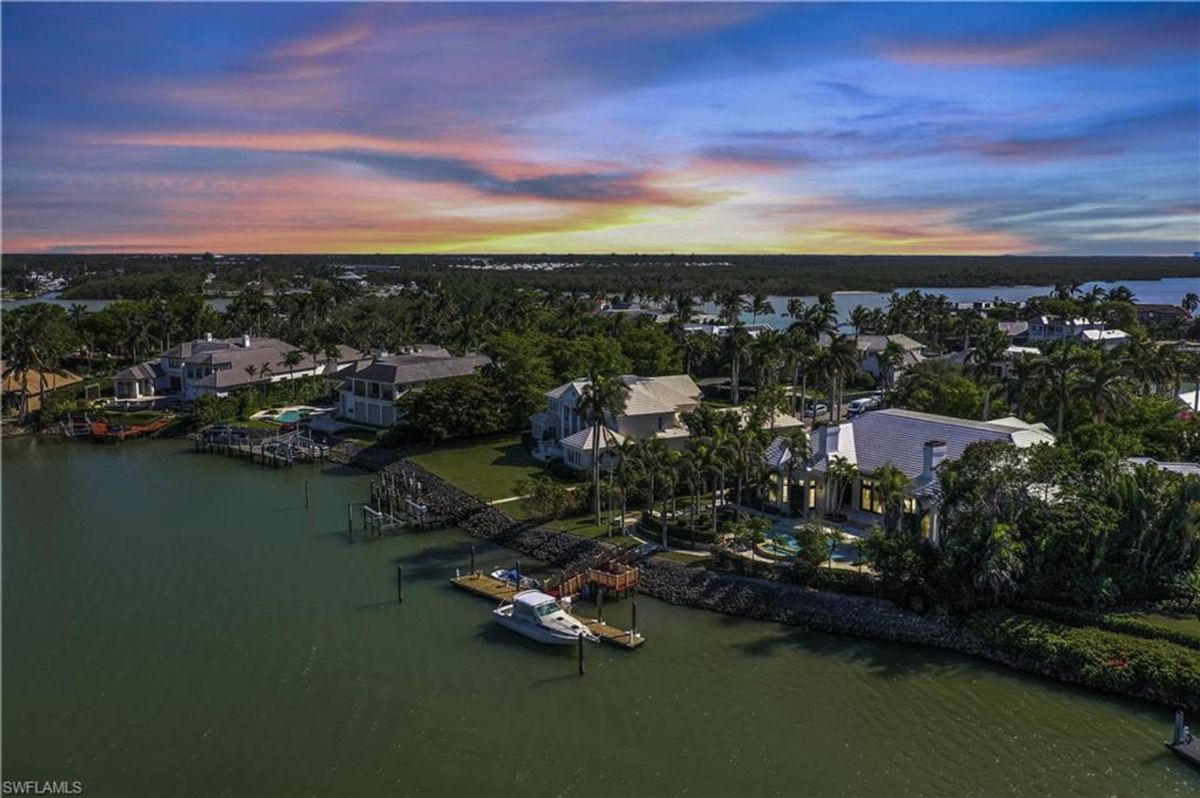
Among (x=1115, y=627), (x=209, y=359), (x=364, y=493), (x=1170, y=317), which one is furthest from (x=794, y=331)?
(x=1170, y=317)

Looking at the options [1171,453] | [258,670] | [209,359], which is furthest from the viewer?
[209,359]

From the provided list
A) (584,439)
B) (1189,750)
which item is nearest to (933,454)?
(1189,750)

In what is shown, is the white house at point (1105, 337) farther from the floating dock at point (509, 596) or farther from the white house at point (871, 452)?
the floating dock at point (509, 596)

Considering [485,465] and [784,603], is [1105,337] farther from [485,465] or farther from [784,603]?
[784,603]

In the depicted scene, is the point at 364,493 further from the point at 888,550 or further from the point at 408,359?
the point at 888,550

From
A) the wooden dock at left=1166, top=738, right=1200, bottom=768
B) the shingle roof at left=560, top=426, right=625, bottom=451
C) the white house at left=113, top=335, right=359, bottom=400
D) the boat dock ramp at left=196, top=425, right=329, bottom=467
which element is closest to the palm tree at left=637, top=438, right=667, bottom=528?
the shingle roof at left=560, top=426, right=625, bottom=451

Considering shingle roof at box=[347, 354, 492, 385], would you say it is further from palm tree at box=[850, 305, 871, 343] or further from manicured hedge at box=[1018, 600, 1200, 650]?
manicured hedge at box=[1018, 600, 1200, 650]

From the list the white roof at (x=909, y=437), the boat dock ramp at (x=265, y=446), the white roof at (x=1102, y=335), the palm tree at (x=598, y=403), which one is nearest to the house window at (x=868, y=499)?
the white roof at (x=909, y=437)
